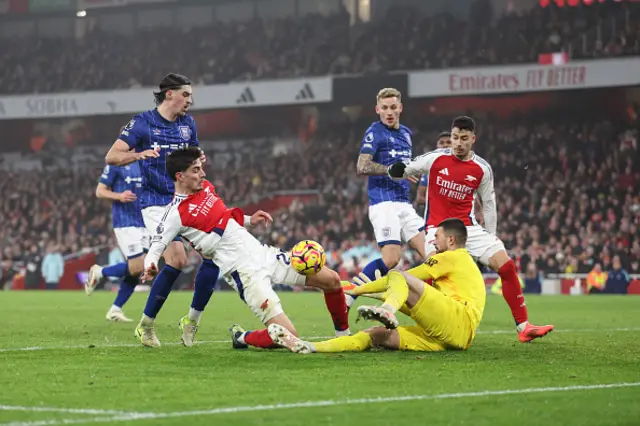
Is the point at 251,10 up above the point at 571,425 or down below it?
above

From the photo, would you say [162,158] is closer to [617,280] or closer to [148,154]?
[148,154]

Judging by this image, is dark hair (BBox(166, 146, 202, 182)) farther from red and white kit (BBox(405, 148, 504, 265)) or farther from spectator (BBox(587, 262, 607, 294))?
spectator (BBox(587, 262, 607, 294))

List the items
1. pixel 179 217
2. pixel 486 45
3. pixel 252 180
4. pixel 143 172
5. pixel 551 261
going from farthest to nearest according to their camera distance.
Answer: pixel 252 180, pixel 486 45, pixel 551 261, pixel 143 172, pixel 179 217

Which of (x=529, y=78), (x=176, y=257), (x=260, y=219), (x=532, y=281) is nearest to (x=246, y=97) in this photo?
(x=529, y=78)

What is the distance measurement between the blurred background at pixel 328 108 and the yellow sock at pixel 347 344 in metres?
19.3

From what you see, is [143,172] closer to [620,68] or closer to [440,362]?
[440,362]

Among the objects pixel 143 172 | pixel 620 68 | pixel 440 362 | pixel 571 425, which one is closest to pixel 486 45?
pixel 620 68

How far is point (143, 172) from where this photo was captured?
10.3 metres

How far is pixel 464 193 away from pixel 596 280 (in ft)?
57.5

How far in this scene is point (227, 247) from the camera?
28.2ft

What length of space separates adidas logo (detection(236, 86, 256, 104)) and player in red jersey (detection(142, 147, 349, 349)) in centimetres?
2854

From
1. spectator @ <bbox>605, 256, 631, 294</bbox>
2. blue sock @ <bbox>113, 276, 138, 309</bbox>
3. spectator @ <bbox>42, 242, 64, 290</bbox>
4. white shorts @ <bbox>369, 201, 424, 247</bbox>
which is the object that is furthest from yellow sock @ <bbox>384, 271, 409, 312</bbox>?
spectator @ <bbox>42, 242, 64, 290</bbox>

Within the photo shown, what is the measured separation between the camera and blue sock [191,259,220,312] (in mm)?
9102

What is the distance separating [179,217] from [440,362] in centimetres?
240
